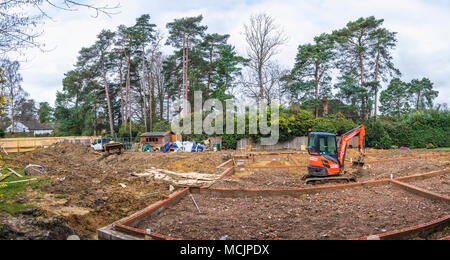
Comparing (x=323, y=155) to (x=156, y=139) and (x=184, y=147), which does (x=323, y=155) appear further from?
(x=156, y=139)

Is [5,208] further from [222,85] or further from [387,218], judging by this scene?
[222,85]

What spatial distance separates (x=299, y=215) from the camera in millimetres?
5582

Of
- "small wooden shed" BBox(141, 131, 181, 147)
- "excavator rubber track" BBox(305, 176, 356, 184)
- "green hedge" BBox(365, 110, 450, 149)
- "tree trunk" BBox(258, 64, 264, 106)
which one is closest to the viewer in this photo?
"excavator rubber track" BBox(305, 176, 356, 184)

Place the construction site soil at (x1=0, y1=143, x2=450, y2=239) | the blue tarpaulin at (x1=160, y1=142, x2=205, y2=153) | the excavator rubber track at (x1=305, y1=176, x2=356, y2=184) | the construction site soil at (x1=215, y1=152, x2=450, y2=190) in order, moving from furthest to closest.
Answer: the blue tarpaulin at (x1=160, y1=142, x2=205, y2=153) → the construction site soil at (x1=215, y1=152, x2=450, y2=190) → the excavator rubber track at (x1=305, y1=176, x2=356, y2=184) → the construction site soil at (x1=0, y1=143, x2=450, y2=239)

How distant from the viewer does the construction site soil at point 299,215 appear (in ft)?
14.9

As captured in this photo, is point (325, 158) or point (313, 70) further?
point (313, 70)

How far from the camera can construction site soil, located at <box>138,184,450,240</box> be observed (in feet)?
14.9

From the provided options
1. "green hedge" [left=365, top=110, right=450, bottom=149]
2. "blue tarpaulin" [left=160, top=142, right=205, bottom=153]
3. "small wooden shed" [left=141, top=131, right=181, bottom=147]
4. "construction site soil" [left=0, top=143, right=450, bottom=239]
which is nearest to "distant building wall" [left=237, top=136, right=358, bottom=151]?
"green hedge" [left=365, top=110, right=450, bottom=149]

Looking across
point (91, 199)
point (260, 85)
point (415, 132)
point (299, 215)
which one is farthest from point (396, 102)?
point (91, 199)

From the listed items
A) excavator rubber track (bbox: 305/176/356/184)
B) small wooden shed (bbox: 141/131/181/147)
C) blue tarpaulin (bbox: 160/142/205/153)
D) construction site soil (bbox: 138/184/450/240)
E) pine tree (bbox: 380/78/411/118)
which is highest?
pine tree (bbox: 380/78/411/118)

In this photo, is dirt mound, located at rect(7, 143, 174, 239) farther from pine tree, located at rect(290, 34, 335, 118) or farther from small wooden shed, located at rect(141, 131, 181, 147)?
pine tree, located at rect(290, 34, 335, 118)

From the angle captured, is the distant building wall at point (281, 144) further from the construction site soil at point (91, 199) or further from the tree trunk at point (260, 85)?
the construction site soil at point (91, 199)

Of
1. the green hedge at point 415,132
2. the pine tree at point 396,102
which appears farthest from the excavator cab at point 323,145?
the pine tree at point 396,102
